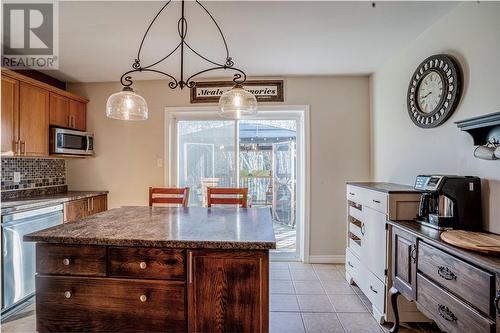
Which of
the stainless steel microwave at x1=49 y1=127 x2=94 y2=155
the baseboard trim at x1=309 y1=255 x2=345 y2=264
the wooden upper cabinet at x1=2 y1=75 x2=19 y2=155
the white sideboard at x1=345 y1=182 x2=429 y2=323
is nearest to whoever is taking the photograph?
the white sideboard at x1=345 y1=182 x2=429 y2=323

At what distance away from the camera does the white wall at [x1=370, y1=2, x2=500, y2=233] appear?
1647 mm

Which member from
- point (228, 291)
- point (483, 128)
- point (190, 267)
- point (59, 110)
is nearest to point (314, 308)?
point (228, 291)

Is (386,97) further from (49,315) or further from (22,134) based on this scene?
(22,134)

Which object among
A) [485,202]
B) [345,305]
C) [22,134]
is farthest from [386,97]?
[22,134]

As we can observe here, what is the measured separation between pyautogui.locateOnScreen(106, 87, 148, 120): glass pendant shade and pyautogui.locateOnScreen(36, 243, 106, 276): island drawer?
892 millimetres

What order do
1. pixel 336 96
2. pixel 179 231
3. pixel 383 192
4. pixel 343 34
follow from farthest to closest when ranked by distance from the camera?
pixel 336 96 < pixel 343 34 < pixel 383 192 < pixel 179 231

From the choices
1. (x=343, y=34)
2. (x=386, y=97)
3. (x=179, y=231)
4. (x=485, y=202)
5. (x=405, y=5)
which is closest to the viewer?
(x=179, y=231)

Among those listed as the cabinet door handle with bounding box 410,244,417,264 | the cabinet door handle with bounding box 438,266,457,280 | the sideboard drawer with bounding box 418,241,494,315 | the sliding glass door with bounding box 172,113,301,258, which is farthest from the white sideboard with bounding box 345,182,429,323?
the sliding glass door with bounding box 172,113,301,258

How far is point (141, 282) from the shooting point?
1.36 m

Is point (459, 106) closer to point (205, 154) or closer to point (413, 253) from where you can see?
point (413, 253)

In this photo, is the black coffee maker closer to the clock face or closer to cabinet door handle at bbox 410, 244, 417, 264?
cabinet door handle at bbox 410, 244, 417, 264

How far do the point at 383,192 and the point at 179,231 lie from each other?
1.58 metres

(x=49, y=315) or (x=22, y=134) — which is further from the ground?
(x=22, y=134)

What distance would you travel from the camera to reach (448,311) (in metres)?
1.37
